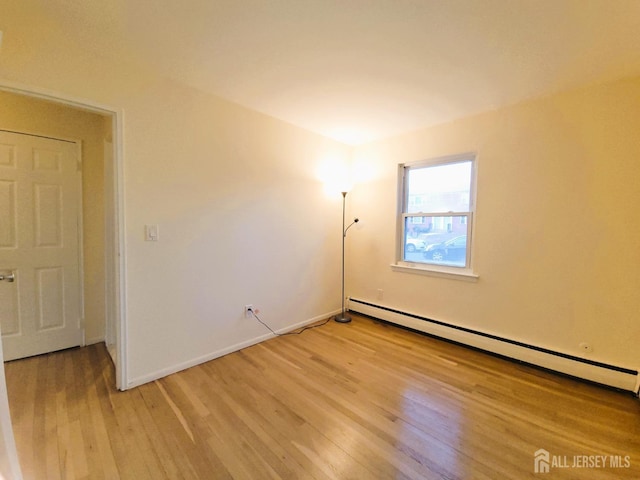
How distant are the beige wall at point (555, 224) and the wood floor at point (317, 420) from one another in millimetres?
449

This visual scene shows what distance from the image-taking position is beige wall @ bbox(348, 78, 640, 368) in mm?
1976

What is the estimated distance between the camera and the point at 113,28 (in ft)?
5.21

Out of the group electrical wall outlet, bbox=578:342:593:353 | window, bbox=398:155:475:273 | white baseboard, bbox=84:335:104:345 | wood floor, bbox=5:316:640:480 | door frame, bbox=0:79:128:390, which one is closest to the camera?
wood floor, bbox=5:316:640:480

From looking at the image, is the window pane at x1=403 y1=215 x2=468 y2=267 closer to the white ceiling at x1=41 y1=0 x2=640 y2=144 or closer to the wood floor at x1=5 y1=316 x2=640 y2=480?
the wood floor at x1=5 y1=316 x2=640 y2=480

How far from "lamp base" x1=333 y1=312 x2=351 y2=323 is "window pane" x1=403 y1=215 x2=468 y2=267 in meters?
1.08

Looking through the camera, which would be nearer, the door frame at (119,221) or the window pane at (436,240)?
the door frame at (119,221)

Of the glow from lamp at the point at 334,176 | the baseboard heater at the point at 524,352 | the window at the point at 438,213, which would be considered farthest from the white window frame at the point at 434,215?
the glow from lamp at the point at 334,176

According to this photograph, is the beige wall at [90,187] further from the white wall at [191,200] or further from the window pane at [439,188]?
the window pane at [439,188]

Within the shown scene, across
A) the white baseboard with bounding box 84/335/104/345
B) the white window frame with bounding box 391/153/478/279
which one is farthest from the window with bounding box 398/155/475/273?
the white baseboard with bounding box 84/335/104/345

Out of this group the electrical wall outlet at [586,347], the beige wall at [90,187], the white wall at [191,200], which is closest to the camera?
the white wall at [191,200]

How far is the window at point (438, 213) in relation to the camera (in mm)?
2770

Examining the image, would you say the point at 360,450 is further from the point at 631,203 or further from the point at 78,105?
the point at 78,105

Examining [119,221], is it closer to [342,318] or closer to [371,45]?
[371,45]

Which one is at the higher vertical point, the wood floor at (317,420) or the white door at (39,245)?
the white door at (39,245)
